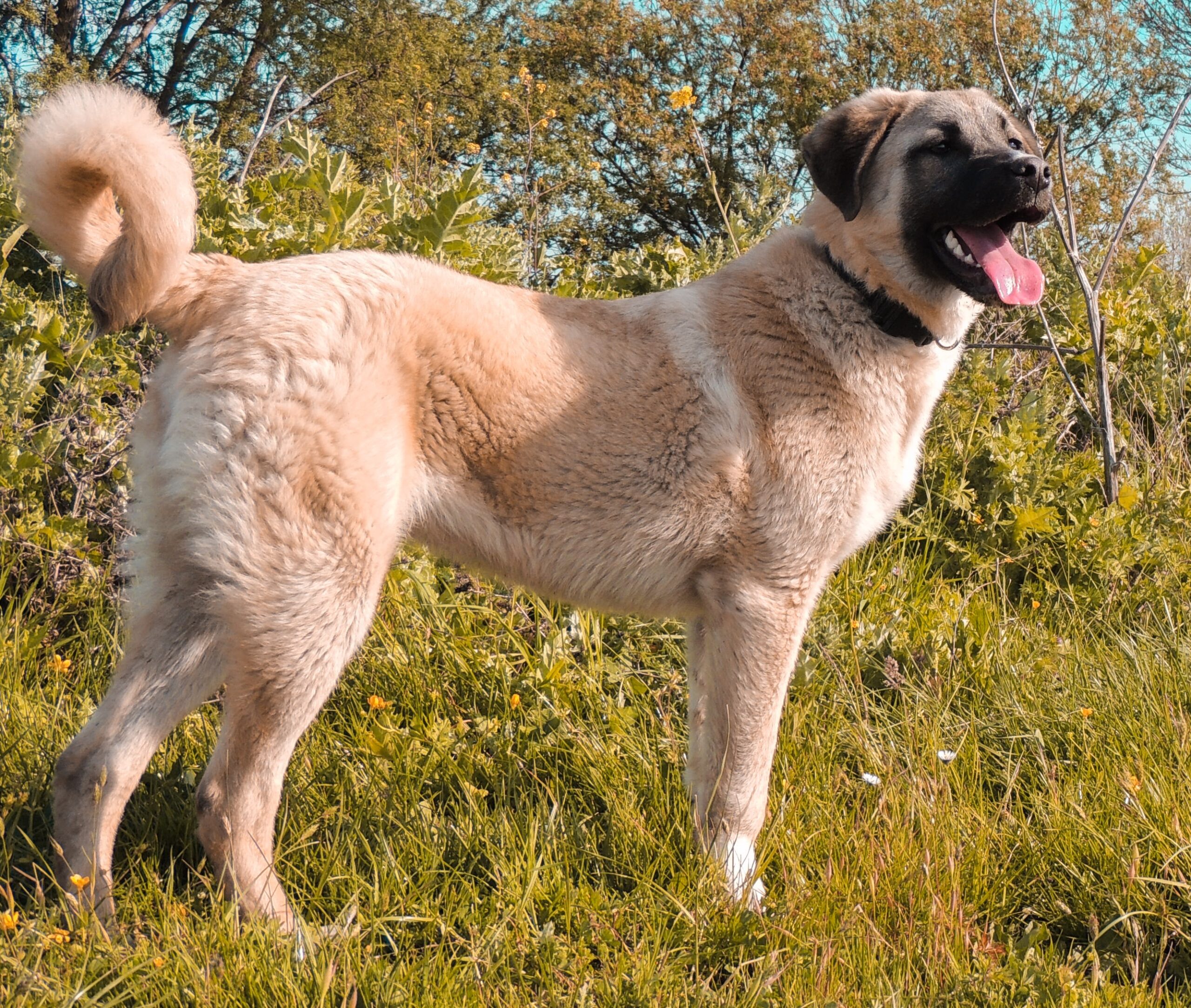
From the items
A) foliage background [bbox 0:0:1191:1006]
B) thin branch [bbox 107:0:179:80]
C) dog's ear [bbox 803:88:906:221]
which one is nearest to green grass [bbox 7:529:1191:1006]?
foliage background [bbox 0:0:1191:1006]

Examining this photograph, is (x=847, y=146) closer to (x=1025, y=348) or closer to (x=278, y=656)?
(x=1025, y=348)

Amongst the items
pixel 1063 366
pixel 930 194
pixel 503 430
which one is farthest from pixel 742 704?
pixel 1063 366

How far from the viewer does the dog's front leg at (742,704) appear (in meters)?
2.68

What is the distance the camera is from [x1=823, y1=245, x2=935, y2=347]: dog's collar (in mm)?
2951

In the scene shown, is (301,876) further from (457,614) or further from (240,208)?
(240,208)

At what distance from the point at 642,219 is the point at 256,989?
2409 cm

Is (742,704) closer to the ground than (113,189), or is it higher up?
closer to the ground

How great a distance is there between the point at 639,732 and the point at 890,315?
1.44 m

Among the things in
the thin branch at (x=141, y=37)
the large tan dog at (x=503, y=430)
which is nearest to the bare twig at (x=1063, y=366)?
the large tan dog at (x=503, y=430)

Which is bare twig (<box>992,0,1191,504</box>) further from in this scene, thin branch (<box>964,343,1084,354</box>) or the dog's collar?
the dog's collar

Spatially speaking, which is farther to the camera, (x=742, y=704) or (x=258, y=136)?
(x=258, y=136)

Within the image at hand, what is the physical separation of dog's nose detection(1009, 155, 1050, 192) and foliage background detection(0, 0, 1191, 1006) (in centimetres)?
152

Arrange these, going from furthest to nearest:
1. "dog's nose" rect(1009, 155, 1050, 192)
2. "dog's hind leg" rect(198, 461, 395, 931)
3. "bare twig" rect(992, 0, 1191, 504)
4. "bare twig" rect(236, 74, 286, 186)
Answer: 1. "bare twig" rect(236, 74, 286, 186)
2. "bare twig" rect(992, 0, 1191, 504)
3. "dog's nose" rect(1009, 155, 1050, 192)
4. "dog's hind leg" rect(198, 461, 395, 931)

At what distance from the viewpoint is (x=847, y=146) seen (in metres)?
3.04
